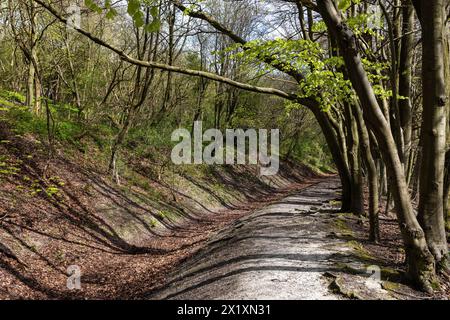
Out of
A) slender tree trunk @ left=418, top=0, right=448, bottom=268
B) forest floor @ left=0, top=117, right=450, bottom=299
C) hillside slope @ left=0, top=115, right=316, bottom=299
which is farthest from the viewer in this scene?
hillside slope @ left=0, top=115, right=316, bottom=299

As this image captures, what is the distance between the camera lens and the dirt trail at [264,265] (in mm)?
5055

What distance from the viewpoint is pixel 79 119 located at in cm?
1455

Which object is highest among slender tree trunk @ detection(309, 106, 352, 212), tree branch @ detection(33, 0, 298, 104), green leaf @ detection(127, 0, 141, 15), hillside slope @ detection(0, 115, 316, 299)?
tree branch @ detection(33, 0, 298, 104)

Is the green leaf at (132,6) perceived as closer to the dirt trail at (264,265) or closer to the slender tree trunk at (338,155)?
the dirt trail at (264,265)

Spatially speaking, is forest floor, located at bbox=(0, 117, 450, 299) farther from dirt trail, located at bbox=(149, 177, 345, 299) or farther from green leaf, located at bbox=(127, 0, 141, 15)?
green leaf, located at bbox=(127, 0, 141, 15)

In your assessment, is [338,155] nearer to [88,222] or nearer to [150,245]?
[150,245]

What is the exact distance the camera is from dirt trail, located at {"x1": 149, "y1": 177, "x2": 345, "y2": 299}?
505 centimetres

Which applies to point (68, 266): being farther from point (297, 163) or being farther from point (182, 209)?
point (297, 163)

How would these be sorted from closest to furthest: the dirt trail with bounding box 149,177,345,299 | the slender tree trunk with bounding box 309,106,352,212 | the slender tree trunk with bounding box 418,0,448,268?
the slender tree trunk with bounding box 418,0,448,268 < the dirt trail with bounding box 149,177,345,299 < the slender tree trunk with bounding box 309,106,352,212

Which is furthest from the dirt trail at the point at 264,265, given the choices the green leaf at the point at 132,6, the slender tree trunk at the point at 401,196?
the green leaf at the point at 132,6

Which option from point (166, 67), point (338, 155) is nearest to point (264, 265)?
point (166, 67)

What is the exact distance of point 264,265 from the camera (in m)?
6.15

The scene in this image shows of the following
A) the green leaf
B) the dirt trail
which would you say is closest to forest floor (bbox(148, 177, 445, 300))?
the dirt trail
